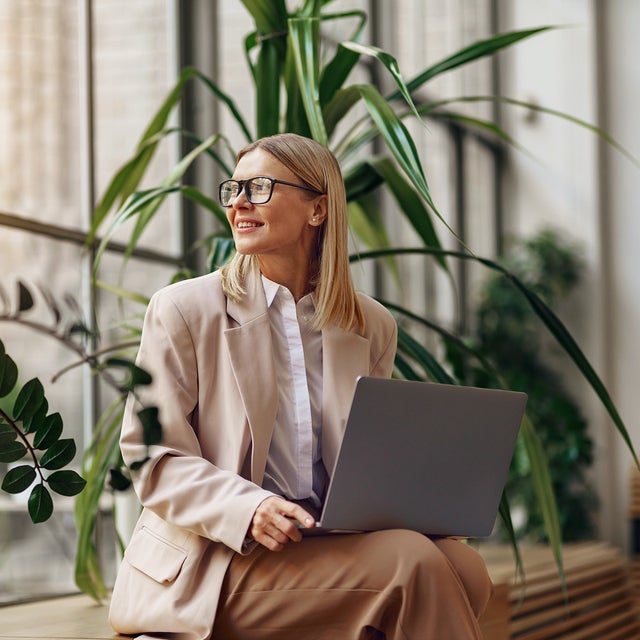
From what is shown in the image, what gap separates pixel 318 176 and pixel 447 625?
79cm

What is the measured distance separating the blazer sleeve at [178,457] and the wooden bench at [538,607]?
34 cm

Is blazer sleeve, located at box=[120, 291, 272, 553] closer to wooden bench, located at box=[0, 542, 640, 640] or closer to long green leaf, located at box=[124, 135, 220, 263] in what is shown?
wooden bench, located at box=[0, 542, 640, 640]

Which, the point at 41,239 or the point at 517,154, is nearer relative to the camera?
the point at 41,239

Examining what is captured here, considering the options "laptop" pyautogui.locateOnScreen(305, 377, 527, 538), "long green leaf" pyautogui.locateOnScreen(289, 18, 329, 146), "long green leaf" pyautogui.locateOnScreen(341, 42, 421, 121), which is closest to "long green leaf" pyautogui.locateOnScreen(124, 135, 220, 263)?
"long green leaf" pyautogui.locateOnScreen(289, 18, 329, 146)

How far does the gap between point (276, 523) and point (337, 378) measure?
349 mm

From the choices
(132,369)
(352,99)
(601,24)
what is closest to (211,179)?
(352,99)

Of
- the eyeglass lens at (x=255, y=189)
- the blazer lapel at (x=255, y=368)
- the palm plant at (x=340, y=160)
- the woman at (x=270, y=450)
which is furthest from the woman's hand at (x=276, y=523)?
the palm plant at (x=340, y=160)

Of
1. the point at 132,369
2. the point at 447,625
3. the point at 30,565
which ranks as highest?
the point at 132,369

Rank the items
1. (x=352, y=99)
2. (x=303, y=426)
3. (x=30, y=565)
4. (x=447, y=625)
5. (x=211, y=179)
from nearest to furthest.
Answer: (x=447, y=625) → (x=303, y=426) → (x=352, y=99) → (x=30, y=565) → (x=211, y=179)

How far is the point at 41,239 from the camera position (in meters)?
3.16

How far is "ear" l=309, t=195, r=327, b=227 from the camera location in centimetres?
187

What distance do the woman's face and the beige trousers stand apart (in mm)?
518

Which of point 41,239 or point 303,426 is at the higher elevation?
point 41,239

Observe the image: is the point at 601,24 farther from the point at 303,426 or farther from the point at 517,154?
the point at 303,426
